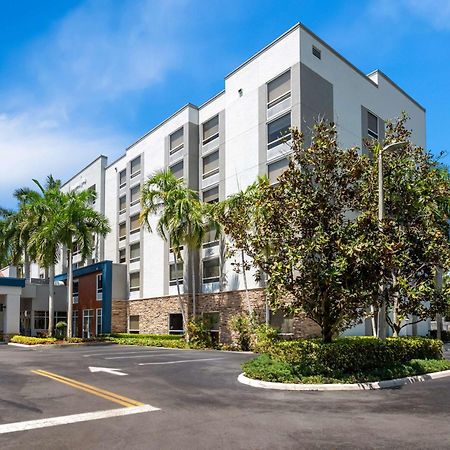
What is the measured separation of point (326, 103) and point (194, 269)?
1430cm

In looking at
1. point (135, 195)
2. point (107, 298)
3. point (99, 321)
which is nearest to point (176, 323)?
point (107, 298)

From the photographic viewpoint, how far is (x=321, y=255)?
14352 millimetres

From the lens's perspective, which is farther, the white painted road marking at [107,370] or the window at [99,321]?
the window at [99,321]

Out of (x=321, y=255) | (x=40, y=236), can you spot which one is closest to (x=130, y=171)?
(x=40, y=236)

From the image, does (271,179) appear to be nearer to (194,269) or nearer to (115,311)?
(194,269)

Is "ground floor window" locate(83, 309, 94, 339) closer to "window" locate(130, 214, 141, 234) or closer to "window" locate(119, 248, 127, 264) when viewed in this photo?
"window" locate(119, 248, 127, 264)

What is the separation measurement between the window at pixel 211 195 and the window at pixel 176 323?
878 cm

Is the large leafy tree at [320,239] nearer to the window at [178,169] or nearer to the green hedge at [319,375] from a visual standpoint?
the green hedge at [319,375]

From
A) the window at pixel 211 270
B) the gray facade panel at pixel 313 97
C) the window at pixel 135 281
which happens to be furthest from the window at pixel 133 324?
the gray facade panel at pixel 313 97

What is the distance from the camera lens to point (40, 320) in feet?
162

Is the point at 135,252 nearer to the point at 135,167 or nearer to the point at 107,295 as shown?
the point at 107,295

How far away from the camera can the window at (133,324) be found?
137 ft

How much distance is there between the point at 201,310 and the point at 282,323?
26.6ft

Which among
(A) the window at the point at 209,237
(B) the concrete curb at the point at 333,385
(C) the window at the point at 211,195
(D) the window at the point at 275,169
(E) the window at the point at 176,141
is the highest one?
(E) the window at the point at 176,141
